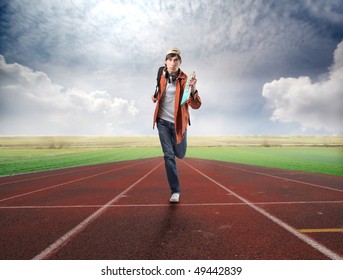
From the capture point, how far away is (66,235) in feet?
8.60

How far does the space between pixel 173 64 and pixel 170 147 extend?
1403mm

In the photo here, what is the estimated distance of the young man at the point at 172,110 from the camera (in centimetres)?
395

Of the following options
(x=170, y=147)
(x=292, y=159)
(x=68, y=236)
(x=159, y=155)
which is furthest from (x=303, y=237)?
(x=159, y=155)

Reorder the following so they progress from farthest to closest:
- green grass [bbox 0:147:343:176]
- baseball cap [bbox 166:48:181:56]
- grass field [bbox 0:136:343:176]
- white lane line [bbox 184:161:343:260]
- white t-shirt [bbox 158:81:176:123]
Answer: grass field [bbox 0:136:343:176] < green grass [bbox 0:147:343:176] < white t-shirt [bbox 158:81:176:123] < baseball cap [bbox 166:48:181:56] < white lane line [bbox 184:161:343:260]

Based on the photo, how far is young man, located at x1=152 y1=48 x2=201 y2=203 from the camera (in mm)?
3951

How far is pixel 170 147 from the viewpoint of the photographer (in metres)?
4.05

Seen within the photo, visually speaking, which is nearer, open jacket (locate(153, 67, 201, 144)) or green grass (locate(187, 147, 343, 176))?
open jacket (locate(153, 67, 201, 144))

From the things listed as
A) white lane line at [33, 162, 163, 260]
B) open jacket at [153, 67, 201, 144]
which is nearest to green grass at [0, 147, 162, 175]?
white lane line at [33, 162, 163, 260]

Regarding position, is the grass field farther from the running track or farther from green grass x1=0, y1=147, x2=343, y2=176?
the running track

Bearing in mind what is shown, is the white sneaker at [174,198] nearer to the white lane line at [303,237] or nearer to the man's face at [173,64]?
the white lane line at [303,237]

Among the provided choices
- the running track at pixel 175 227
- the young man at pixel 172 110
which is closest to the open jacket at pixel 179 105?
the young man at pixel 172 110

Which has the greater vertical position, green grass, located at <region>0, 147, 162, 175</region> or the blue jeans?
the blue jeans
